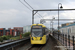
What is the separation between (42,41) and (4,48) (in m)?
8.40

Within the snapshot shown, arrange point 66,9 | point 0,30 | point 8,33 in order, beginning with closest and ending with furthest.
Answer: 1. point 66,9
2. point 0,30
3. point 8,33

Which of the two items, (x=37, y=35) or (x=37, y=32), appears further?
(x=37, y=32)

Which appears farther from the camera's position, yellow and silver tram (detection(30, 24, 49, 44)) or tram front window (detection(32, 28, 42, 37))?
tram front window (detection(32, 28, 42, 37))

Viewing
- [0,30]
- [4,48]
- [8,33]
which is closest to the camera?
[4,48]

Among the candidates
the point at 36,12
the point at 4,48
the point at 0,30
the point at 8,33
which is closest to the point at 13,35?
the point at 8,33

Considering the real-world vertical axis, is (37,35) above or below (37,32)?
below

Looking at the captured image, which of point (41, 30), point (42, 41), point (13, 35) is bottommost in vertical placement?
point (13, 35)

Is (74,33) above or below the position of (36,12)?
below

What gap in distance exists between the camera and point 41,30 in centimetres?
2017

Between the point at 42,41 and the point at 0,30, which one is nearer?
the point at 42,41

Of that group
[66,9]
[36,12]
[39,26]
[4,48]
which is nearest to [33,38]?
[39,26]

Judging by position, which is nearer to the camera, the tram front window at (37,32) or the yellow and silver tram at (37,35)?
the yellow and silver tram at (37,35)

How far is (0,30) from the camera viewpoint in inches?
6442

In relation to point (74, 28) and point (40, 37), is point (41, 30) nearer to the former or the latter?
point (40, 37)
